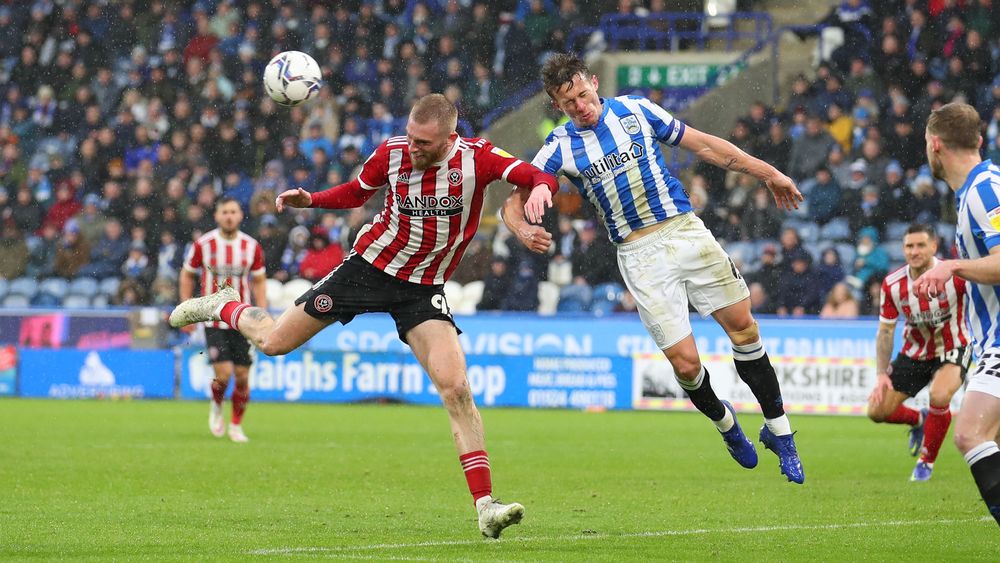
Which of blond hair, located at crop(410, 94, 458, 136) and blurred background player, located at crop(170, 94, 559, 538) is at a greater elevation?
blond hair, located at crop(410, 94, 458, 136)

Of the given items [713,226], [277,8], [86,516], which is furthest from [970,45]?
[86,516]

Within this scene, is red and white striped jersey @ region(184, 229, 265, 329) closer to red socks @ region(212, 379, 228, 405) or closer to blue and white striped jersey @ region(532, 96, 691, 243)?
red socks @ region(212, 379, 228, 405)

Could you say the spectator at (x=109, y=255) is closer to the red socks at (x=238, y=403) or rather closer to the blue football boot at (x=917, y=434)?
the red socks at (x=238, y=403)

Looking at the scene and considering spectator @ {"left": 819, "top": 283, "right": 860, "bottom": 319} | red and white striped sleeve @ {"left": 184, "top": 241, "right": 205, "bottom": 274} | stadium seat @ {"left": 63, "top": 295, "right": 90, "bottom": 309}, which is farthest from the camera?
stadium seat @ {"left": 63, "top": 295, "right": 90, "bottom": 309}

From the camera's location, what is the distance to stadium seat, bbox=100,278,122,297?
77.9ft

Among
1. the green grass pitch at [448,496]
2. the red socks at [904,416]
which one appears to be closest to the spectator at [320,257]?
the green grass pitch at [448,496]

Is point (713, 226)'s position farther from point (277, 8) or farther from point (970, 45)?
point (277, 8)

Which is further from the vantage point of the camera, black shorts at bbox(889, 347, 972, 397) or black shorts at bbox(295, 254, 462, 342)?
black shorts at bbox(889, 347, 972, 397)

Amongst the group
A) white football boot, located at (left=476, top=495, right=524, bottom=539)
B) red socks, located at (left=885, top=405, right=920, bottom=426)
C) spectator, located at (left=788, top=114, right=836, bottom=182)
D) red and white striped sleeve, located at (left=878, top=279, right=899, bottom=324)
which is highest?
spectator, located at (left=788, top=114, right=836, bottom=182)

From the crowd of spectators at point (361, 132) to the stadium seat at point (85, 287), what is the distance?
0.15 metres

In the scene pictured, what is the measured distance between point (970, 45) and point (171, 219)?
12.8 metres

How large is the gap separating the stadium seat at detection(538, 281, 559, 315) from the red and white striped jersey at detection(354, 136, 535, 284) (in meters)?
13.1

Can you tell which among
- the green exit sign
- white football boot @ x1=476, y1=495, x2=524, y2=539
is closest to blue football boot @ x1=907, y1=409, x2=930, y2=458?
white football boot @ x1=476, y1=495, x2=524, y2=539

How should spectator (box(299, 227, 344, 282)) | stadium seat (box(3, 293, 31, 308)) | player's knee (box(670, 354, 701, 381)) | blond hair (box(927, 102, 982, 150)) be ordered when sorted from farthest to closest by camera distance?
stadium seat (box(3, 293, 31, 308))
spectator (box(299, 227, 344, 282))
player's knee (box(670, 354, 701, 381))
blond hair (box(927, 102, 982, 150))
